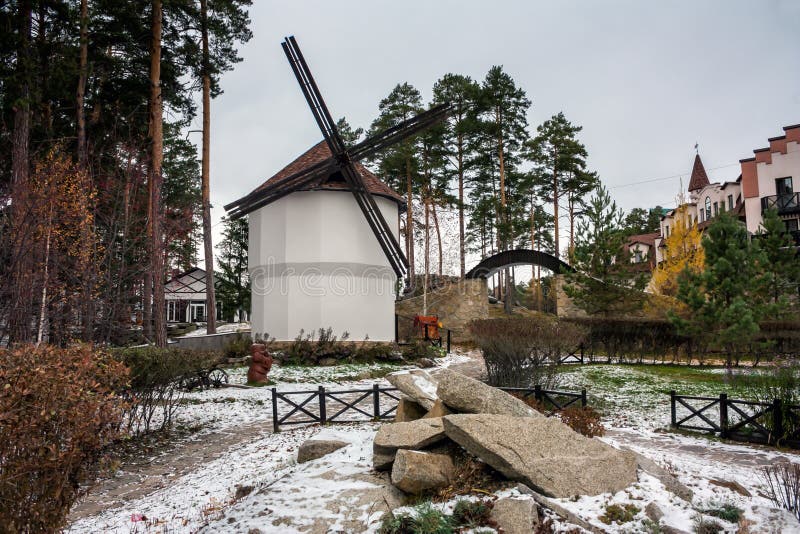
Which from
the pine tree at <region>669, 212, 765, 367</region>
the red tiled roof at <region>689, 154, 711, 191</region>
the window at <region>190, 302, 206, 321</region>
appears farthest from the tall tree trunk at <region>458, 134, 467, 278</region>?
the red tiled roof at <region>689, 154, 711, 191</region>

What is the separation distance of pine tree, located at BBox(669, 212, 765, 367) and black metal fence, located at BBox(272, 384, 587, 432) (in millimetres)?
6604

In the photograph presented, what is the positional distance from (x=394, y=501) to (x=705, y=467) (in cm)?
458

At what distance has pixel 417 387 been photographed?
23.5 ft

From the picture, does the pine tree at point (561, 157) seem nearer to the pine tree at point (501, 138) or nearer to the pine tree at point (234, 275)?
the pine tree at point (501, 138)

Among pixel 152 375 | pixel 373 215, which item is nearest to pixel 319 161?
pixel 373 215

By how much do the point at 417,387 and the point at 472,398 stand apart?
3.48 ft

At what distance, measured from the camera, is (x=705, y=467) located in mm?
7023

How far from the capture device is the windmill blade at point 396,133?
20.0 m

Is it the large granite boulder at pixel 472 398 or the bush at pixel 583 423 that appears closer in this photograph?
the large granite boulder at pixel 472 398

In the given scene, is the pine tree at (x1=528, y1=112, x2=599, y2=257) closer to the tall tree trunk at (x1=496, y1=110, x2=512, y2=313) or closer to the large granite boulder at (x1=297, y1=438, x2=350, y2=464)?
the tall tree trunk at (x1=496, y1=110, x2=512, y2=313)

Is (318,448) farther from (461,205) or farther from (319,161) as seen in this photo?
(461,205)

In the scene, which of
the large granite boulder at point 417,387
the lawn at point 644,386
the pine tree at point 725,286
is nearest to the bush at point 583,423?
the large granite boulder at point 417,387

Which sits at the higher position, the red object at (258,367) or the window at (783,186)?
the window at (783,186)

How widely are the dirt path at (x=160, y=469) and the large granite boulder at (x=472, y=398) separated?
3.86 metres
